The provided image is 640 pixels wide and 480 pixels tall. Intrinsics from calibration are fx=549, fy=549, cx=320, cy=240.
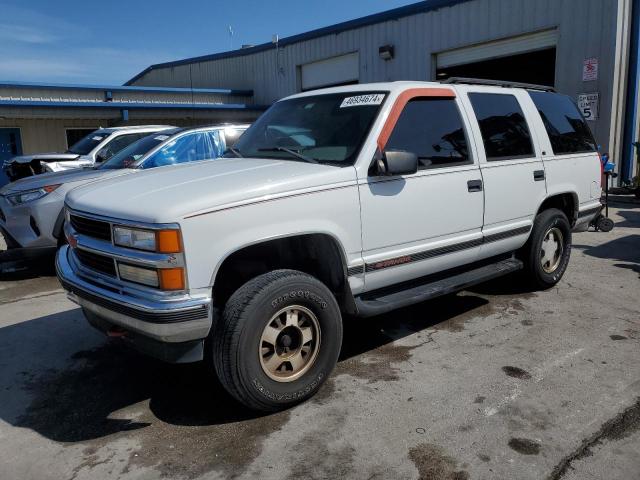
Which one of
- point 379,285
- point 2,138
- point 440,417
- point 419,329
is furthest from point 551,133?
point 2,138

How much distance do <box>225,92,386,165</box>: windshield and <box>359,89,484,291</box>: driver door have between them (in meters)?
0.21

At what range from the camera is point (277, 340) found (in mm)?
3344

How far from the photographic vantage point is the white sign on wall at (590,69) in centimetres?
1159

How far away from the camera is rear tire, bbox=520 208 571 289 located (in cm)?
527

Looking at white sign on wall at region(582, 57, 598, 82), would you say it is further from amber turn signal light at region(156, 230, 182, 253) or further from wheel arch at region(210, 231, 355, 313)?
amber turn signal light at region(156, 230, 182, 253)

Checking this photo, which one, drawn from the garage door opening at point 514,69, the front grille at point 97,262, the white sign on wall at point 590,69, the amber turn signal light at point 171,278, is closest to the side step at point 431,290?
the amber turn signal light at point 171,278

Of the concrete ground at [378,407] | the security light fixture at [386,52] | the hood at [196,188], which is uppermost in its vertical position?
the security light fixture at [386,52]

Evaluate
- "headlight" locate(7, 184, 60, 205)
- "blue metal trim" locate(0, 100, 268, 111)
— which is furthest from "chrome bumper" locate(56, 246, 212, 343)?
"blue metal trim" locate(0, 100, 268, 111)

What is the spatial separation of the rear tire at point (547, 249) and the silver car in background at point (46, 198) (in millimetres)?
3566

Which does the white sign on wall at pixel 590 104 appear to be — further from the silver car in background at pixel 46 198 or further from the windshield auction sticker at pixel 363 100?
the windshield auction sticker at pixel 363 100

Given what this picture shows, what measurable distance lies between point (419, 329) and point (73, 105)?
16.1m

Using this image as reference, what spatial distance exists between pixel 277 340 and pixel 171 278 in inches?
31.3

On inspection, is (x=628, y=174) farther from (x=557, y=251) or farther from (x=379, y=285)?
(x=379, y=285)

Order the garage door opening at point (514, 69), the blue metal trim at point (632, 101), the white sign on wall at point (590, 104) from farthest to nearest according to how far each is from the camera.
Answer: the garage door opening at point (514, 69)
the white sign on wall at point (590, 104)
the blue metal trim at point (632, 101)
